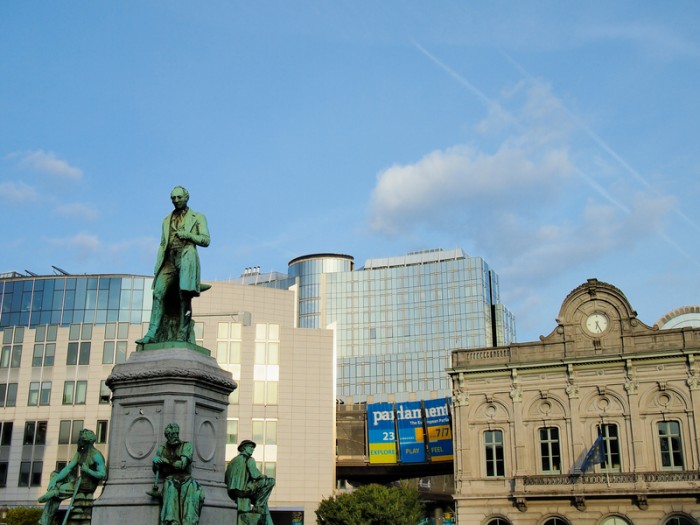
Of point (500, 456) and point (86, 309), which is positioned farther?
point (86, 309)

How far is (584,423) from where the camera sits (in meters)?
48.0

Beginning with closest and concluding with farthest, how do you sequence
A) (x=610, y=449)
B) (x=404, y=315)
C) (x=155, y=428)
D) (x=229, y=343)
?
(x=155, y=428)
(x=610, y=449)
(x=229, y=343)
(x=404, y=315)

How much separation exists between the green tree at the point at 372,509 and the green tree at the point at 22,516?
18.3 meters

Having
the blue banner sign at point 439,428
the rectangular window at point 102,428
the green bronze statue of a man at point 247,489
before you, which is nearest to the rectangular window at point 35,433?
the rectangular window at point 102,428

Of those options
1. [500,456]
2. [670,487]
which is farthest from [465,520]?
[670,487]

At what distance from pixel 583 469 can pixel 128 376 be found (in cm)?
3776

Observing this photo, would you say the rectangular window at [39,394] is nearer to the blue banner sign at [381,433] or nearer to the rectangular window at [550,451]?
the blue banner sign at [381,433]

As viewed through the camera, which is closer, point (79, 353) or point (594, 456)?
point (594, 456)

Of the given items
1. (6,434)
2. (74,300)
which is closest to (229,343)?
(6,434)

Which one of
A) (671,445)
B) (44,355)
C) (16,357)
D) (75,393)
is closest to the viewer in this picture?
(671,445)

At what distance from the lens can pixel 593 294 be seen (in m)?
49.4

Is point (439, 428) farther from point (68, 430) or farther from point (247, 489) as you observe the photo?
point (247, 489)

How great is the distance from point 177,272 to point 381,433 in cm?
5051

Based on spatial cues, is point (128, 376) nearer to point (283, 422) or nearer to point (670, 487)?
point (670, 487)
